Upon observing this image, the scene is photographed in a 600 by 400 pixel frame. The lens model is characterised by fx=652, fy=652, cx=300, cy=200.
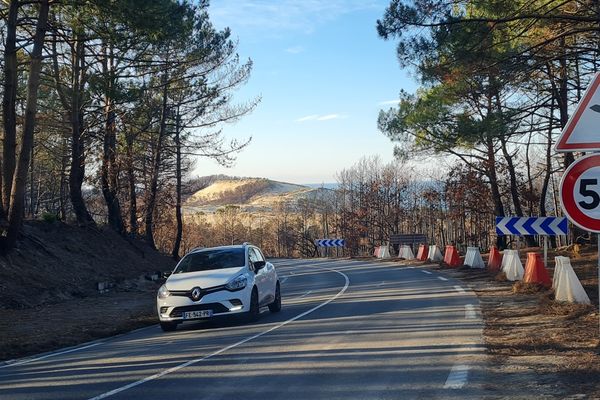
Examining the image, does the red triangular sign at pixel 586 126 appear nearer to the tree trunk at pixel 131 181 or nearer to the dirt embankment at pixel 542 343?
the dirt embankment at pixel 542 343

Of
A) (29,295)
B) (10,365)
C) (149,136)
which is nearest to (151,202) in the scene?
(149,136)

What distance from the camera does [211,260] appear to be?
1391cm

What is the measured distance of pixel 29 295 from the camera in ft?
57.7

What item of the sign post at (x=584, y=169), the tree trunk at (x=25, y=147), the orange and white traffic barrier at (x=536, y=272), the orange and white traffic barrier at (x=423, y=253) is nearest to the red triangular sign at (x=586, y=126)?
the sign post at (x=584, y=169)

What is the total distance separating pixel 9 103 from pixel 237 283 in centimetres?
1075

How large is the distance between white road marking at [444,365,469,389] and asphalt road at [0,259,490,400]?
1 centimetres

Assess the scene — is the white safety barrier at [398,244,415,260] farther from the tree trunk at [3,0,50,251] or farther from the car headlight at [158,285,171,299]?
the car headlight at [158,285,171,299]

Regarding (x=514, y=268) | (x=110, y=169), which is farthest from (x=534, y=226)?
(x=110, y=169)

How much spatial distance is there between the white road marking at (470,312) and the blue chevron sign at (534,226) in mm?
6707

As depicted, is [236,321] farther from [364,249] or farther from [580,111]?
[364,249]

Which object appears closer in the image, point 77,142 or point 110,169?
point 77,142

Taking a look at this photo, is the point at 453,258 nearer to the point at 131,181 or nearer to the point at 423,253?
the point at 423,253

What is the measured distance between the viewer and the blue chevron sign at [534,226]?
1956 cm

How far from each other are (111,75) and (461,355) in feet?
53.3
